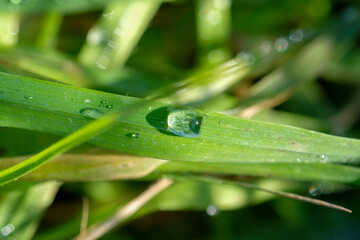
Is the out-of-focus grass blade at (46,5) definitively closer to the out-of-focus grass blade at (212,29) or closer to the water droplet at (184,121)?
the out-of-focus grass blade at (212,29)

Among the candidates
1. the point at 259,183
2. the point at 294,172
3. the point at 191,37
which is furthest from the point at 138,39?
the point at 294,172

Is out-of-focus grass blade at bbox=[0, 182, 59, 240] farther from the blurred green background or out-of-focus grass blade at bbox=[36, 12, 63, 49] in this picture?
out-of-focus grass blade at bbox=[36, 12, 63, 49]

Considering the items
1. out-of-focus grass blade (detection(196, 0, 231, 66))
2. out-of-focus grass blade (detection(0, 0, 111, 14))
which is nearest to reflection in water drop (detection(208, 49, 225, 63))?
out-of-focus grass blade (detection(196, 0, 231, 66))

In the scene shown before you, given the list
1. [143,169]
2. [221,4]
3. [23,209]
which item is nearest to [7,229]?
[23,209]

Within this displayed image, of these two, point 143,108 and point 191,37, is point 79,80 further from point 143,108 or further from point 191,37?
point 191,37

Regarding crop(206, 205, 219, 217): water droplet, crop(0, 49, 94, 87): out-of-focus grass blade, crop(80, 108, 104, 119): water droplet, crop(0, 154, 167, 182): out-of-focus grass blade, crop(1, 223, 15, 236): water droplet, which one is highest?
crop(0, 49, 94, 87): out-of-focus grass blade

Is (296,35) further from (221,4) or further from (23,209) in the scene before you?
(23,209)
